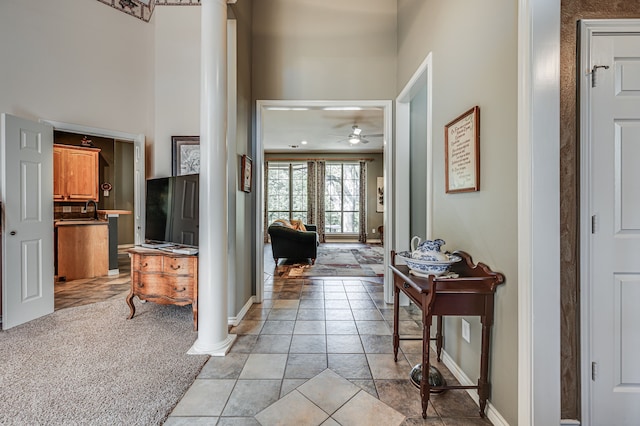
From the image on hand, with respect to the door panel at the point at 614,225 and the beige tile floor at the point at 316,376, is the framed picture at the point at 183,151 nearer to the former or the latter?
the beige tile floor at the point at 316,376

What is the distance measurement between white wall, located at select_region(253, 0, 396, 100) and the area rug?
2837mm

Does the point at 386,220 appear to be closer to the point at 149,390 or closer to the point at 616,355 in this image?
the point at 616,355

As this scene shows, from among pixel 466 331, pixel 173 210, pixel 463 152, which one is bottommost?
pixel 466 331

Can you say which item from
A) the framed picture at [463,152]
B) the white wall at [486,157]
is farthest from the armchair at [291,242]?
the framed picture at [463,152]

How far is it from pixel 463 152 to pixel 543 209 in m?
0.64

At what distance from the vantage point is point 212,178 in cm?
214

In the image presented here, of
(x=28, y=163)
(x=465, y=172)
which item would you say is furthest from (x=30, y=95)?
(x=465, y=172)

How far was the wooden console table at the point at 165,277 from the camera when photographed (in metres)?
2.42

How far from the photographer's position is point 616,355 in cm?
131

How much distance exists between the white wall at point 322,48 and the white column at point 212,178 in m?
1.06

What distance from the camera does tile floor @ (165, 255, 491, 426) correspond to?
1460 millimetres

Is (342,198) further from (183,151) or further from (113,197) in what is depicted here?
(113,197)

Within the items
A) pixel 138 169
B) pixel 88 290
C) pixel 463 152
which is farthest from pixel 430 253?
pixel 88 290

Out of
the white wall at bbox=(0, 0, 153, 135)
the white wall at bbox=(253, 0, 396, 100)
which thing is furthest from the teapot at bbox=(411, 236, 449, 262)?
the white wall at bbox=(0, 0, 153, 135)
